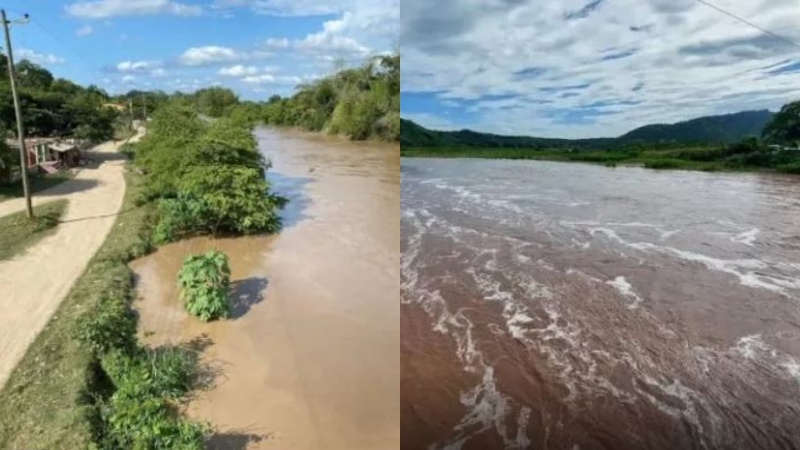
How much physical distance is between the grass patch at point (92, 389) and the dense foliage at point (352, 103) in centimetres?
1184

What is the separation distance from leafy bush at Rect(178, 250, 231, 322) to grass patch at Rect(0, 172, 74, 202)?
19.1 ft

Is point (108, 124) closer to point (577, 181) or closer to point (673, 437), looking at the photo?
point (577, 181)

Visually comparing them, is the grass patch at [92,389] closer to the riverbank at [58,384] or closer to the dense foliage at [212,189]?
the riverbank at [58,384]

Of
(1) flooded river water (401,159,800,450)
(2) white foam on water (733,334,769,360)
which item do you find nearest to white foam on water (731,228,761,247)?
(1) flooded river water (401,159,800,450)

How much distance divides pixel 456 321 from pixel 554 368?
0.61 metres

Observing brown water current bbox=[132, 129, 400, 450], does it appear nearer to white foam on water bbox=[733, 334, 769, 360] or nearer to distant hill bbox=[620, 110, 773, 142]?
white foam on water bbox=[733, 334, 769, 360]

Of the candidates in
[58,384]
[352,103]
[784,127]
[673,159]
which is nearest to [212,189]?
[58,384]

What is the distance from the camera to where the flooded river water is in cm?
287

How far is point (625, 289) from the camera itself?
15.9 ft

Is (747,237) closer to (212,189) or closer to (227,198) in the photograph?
(227,198)

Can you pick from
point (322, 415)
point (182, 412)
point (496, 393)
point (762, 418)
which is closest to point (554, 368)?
point (496, 393)

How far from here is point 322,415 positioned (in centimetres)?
365

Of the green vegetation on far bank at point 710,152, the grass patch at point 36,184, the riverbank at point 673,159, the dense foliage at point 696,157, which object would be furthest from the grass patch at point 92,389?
the riverbank at point 673,159

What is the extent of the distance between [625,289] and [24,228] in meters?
7.09
